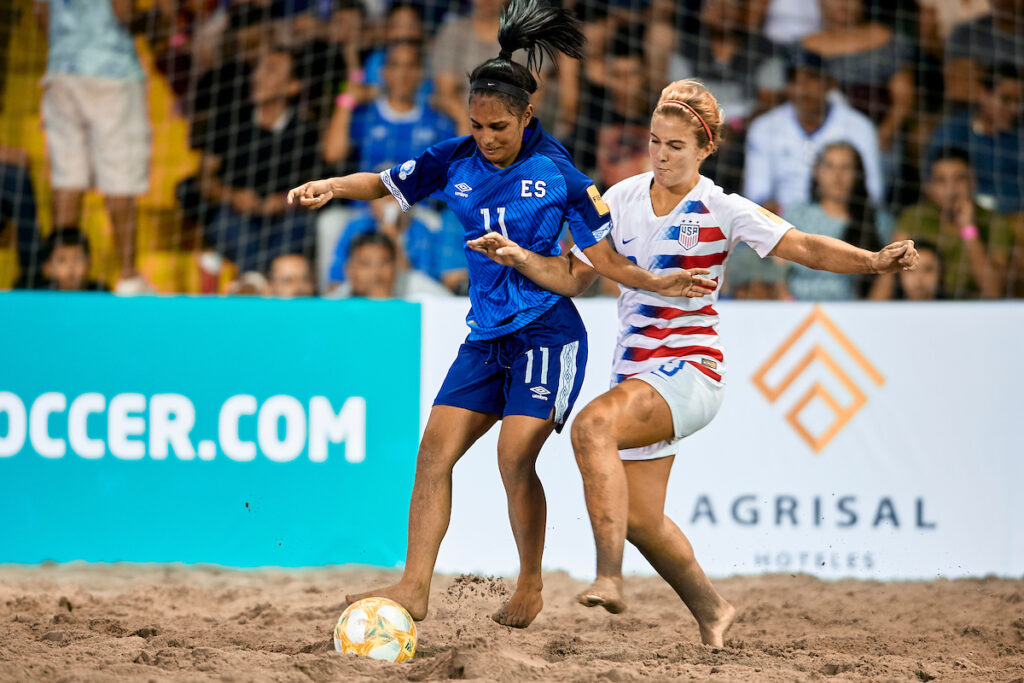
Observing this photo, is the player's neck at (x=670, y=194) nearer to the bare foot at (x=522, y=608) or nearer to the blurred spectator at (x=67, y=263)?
the bare foot at (x=522, y=608)

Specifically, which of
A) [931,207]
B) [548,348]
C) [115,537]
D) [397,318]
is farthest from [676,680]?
[931,207]

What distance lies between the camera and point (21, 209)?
820cm

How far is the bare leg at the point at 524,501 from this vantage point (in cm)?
434

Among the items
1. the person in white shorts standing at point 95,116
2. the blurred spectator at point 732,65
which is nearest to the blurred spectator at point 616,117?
the blurred spectator at point 732,65

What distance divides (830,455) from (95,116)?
557 centimetres

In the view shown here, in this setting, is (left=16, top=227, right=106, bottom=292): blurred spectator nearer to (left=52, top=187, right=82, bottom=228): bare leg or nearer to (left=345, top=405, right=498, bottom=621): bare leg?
(left=52, top=187, right=82, bottom=228): bare leg

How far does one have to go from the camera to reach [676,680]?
12.7 ft

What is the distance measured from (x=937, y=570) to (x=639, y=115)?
Result: 403 cm

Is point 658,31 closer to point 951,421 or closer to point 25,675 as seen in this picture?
point 951,421

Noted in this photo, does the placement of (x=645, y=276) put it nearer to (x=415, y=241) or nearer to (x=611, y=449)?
(x=611, y=449)


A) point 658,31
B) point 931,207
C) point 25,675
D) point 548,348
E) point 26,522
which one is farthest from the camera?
point 658,31

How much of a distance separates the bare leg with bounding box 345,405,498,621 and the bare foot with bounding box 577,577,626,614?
0.75 m

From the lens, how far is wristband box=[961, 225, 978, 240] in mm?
8461

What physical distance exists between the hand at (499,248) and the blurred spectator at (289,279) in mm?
3776
